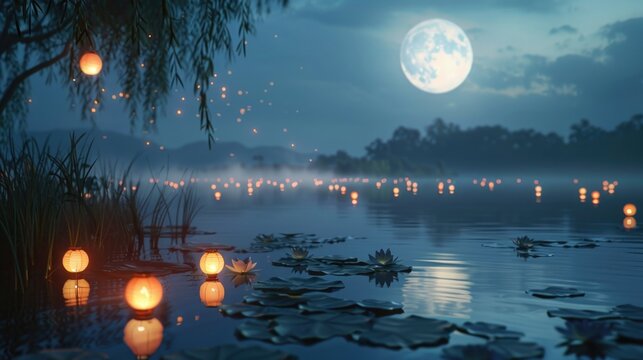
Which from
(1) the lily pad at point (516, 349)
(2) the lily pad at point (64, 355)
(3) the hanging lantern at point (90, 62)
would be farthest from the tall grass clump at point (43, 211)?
(1) the lily pad at point (516, 349)

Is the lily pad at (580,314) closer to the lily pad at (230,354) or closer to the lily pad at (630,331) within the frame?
the lily pad at (630,331)

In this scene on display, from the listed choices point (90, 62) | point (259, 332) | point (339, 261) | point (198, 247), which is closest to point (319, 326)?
point (259, 332)

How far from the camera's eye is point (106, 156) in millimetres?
8602

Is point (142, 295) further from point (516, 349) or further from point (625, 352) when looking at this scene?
point (625, 352)

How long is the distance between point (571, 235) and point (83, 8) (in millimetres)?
9282

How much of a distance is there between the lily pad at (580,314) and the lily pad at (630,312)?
0.31 feet

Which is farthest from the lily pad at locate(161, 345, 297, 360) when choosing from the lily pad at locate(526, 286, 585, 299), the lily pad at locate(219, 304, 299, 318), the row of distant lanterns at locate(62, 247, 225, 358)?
the lily pad at locate(526, 286, 585, 299)

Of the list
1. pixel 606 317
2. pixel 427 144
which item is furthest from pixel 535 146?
pixel 606 317

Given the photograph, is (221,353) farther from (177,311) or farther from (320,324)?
(177,311)

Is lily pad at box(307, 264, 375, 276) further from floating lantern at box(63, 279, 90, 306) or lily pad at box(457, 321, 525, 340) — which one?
lily pad at box(457, 321, 525, 340)

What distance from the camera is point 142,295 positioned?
4.75 meters

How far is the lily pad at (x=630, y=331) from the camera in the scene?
161 inches

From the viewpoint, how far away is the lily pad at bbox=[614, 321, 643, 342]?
13.4 feet

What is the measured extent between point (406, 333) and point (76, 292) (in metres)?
3.34
